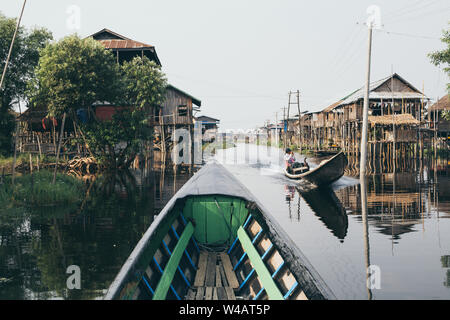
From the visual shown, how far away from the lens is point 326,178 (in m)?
19.2

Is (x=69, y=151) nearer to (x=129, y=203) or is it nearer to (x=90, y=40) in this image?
(x=90, y=40)

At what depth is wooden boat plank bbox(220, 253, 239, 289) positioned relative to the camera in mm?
6188

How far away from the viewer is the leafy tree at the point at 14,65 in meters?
20.9

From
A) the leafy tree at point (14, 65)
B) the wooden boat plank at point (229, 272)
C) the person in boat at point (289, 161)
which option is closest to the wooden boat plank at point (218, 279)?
the wooden boat plank at point (229, 272)

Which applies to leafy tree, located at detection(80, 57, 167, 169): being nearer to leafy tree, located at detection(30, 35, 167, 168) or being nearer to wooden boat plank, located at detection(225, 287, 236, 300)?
leafy tree, located at detection(30, 35, 167, 168)

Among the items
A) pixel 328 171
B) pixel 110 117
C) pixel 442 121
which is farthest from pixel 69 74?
pixel 442 121

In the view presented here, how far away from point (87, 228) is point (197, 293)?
6.03 m

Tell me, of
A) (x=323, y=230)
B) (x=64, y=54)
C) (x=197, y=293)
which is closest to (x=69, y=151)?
(x=64, y=54)

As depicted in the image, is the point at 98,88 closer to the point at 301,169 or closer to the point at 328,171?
the point at 301,169

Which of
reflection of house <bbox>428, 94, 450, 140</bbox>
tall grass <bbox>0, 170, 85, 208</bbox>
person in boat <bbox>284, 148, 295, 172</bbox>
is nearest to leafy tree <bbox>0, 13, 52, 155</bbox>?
tall grass <bbox>0, 170, 85, 208</bbox>

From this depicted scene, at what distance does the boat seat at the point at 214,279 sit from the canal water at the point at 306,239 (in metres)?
1.67

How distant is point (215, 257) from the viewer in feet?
23.7

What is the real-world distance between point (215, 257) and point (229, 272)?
69cm

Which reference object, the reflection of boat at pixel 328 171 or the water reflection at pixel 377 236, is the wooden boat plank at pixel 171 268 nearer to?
the water reflection at pixel 377 236
